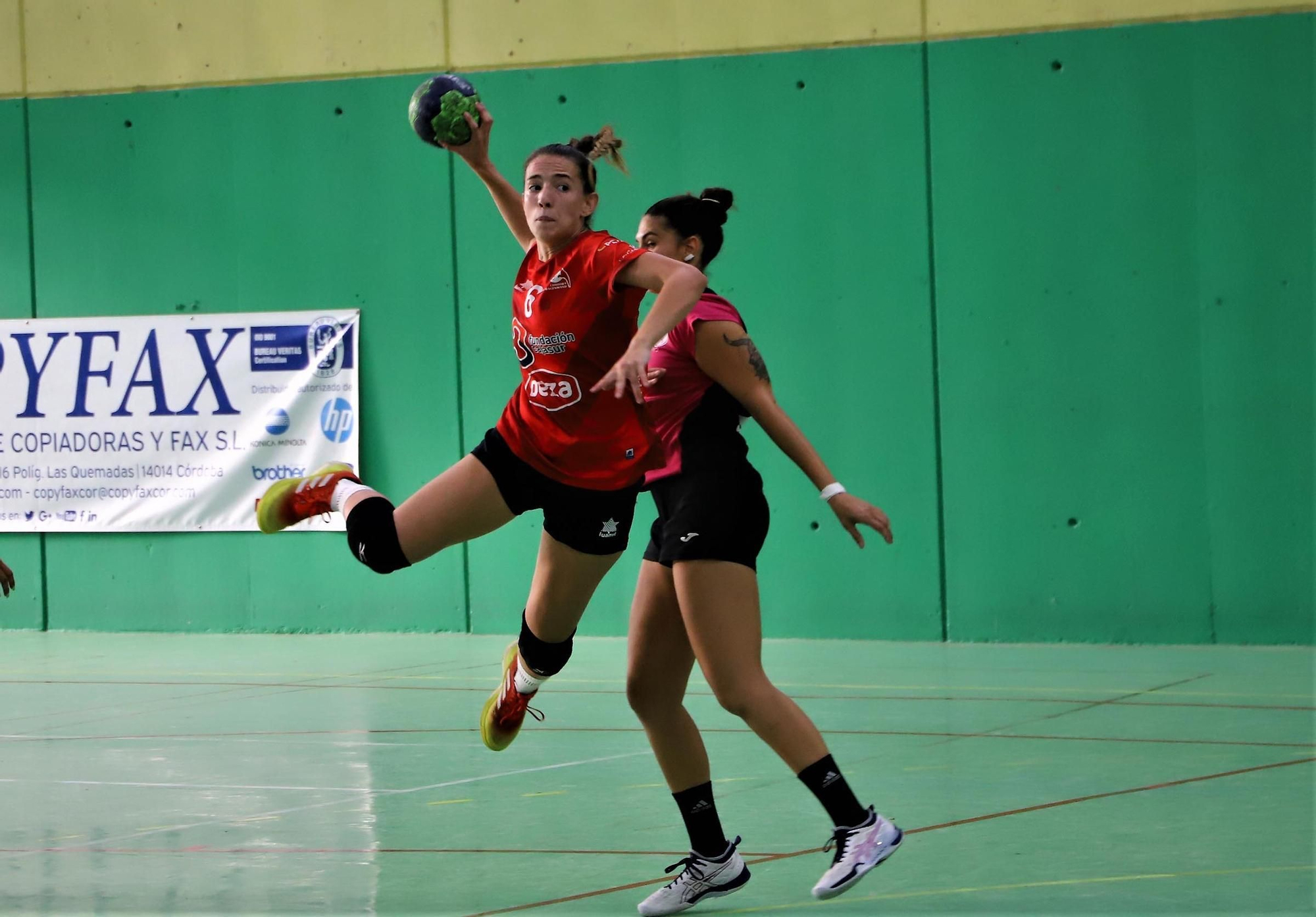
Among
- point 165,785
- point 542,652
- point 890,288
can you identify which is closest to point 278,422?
point 890,288

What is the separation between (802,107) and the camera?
10.4 meters

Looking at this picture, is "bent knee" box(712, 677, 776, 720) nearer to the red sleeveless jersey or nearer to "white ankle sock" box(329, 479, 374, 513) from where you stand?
the red sleeveless jersey

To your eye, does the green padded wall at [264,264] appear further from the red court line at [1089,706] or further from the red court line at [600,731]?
the red court line at [1089,706]

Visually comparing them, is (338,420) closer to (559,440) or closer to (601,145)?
(601,145)

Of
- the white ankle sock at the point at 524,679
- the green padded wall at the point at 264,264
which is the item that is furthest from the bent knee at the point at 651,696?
the green padded wall at the point at 264,264

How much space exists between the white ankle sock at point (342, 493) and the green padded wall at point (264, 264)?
6.33 metres

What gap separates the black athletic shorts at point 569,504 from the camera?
4367mm

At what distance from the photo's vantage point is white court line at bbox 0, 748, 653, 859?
5.12 m

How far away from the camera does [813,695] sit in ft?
26.4

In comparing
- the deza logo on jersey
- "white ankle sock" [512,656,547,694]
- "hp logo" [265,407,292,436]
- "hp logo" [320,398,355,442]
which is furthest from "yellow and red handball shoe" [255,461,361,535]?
"hp logo" [265,407,292,436]

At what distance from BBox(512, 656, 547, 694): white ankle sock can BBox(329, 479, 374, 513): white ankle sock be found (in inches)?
26.2

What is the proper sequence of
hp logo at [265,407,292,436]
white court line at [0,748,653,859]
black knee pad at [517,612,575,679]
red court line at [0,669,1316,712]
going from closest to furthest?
black knee pad at [517,612,575,679]
white court line at [0,748,653,859]
red court line at [0,669,1316,712]
hp logo at [265,407,292,436]

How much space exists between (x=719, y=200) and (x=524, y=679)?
4.91 ft

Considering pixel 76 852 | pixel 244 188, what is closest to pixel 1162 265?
pixel 244 188
